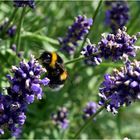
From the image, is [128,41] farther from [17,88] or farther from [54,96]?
[54,96]

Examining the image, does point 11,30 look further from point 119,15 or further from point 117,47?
point 117,47

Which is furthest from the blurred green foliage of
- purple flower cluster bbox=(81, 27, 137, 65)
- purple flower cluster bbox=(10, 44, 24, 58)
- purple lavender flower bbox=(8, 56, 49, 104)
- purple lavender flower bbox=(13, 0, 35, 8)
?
purple lavender flower bbox=(8, 56, 49, 104)

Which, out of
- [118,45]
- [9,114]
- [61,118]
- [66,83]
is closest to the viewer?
[9,114]

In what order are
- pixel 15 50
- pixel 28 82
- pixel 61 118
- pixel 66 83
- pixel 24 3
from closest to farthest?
pixel 28 82, pixel 24 3, pixel 15 50, pixel 61 118, pixel 66 83

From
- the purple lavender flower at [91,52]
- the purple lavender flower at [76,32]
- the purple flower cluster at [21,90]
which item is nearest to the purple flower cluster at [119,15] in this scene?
the purple lavender flower at [76,32]

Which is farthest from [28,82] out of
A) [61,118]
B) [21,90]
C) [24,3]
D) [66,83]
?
[66,83]

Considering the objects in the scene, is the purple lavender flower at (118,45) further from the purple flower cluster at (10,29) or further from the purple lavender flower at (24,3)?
the purple flower cluster at (10,29)
